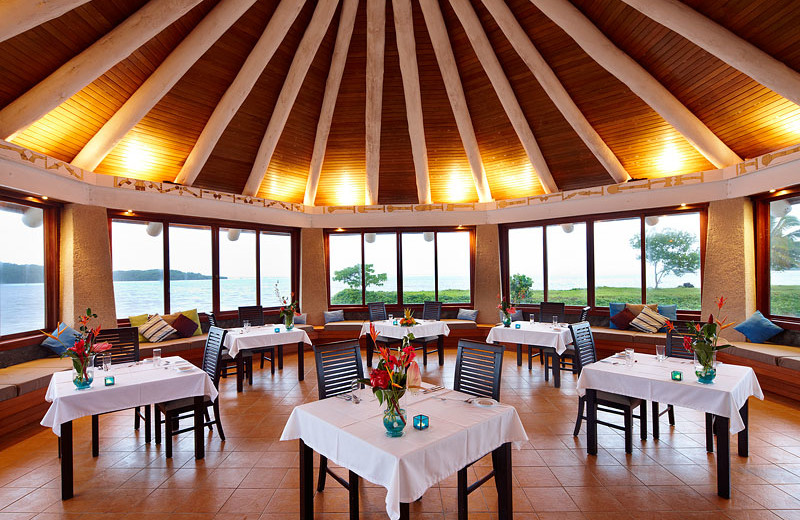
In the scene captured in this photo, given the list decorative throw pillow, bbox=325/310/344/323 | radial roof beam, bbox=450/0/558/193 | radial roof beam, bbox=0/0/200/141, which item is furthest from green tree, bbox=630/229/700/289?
radial roof beam, bbox=0/0/200/141

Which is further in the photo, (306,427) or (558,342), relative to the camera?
(558,342)

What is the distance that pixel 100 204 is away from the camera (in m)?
6.40

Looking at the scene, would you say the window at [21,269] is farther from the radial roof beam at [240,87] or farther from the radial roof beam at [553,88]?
the radial roof beam at [553,88]

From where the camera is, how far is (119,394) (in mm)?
3336

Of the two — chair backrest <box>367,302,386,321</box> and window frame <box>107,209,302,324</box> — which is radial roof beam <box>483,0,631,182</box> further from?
window frame <box>107,209,302,324</box>

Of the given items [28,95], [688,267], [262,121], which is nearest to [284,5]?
[262,121]

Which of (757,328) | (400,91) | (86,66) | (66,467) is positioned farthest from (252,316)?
(757,328)

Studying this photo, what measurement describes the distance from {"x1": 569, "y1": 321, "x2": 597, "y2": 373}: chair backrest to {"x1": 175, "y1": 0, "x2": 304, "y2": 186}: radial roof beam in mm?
5740

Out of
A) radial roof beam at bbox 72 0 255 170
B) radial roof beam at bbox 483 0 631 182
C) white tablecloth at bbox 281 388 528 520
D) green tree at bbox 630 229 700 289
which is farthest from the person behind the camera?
green tree at bbox 630 229 700 289

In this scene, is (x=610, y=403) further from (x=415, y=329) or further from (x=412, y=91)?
(x=412, y=91)

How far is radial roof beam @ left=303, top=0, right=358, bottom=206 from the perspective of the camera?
6582mm

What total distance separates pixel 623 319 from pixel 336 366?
6.11 meters

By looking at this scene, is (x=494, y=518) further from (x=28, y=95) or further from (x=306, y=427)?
(x=28, y=95)

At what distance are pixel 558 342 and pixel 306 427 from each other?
4176 millimetres
